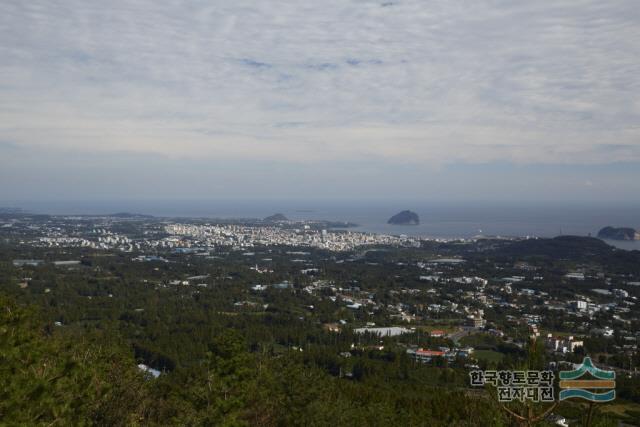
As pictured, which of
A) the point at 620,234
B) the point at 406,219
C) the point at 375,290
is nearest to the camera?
the point at 375,290

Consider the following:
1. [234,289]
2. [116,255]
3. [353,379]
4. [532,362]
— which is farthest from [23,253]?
[532,362]

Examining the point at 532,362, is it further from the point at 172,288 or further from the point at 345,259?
the point at 345,259

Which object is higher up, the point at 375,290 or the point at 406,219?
the point at 406,219

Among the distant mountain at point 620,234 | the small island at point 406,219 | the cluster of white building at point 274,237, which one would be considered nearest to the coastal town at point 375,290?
the cluster of white building at point 274,237

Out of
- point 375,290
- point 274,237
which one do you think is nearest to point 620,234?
point 274,237

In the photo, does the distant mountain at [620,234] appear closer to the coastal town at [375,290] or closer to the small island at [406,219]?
the coastal town at [375,290]

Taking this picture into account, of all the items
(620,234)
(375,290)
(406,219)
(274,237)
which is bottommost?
(375,290)

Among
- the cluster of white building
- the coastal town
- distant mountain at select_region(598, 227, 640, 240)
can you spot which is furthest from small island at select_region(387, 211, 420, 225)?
distant mountain at select_region(598, 227, 640, 240)

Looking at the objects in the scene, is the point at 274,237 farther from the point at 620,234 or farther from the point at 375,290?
the point at 620,234

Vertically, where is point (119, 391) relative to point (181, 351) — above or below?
above

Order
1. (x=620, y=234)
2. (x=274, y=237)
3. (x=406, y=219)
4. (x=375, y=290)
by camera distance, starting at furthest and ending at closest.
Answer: (x=406, y=219) < (x=274, y=237) < (x=620, y=234) < (x=375, y=290)

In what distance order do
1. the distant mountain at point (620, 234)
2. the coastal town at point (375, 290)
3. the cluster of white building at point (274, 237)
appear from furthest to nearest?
the distant mountain at point (620, 234) < the cluster of white building at point (274, 237) < the coastal town at point (375, 290)
